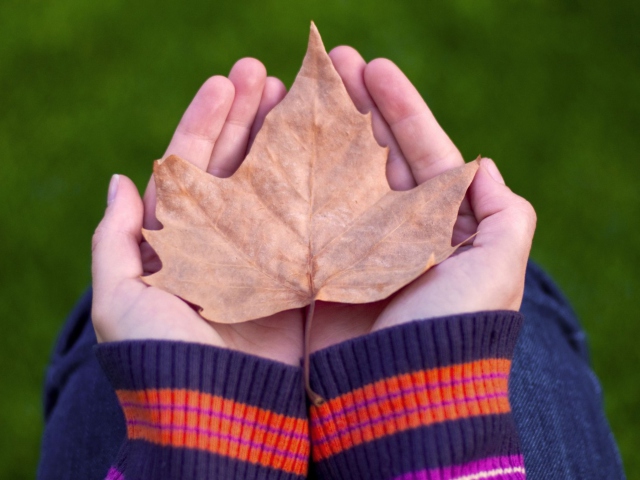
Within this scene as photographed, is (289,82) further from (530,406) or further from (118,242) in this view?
(530,406)

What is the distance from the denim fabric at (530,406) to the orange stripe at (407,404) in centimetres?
23

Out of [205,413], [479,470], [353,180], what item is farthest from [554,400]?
[205,413]

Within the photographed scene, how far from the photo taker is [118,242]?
3.73 feet

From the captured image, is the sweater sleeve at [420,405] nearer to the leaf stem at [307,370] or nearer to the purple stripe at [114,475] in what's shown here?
the leaf stem at [307,370]

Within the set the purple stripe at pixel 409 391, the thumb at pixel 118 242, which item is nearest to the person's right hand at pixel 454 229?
the purple stripe at pixel 409 391

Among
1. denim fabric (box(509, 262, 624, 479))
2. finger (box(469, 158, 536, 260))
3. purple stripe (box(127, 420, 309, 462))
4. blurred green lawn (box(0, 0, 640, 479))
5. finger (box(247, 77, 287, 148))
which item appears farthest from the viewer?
blurred green lawn (box(0, 0, 640, 479))

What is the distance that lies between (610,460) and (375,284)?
0.70 metres

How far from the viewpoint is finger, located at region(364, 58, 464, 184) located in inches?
48.8

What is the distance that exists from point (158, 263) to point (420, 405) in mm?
512

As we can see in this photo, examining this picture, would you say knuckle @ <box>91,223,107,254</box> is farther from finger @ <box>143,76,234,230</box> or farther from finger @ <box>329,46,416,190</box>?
finger @ <box>329,46,416,190</box>

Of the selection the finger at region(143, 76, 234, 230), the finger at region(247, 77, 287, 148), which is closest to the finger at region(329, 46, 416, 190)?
the finger at region(247, 77, 287, 148)

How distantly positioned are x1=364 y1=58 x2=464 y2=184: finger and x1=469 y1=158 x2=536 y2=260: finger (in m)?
0.09

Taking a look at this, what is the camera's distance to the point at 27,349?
199 centimetres

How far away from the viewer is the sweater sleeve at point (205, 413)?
97 centimetres
